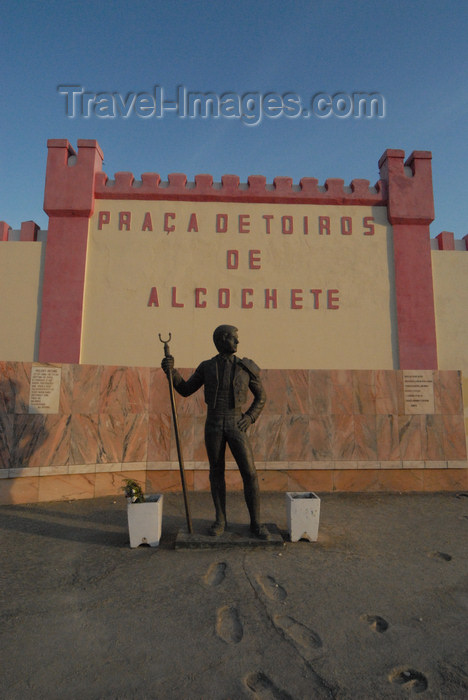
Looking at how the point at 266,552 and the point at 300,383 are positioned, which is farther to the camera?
the point at 300,383

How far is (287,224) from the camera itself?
38.3 feet

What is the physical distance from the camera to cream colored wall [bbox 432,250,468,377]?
36.7 feet

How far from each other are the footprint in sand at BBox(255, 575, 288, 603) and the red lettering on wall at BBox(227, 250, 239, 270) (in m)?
8.49

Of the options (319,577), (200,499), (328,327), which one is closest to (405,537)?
(319,577)

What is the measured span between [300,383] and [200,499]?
Result: 275 cm

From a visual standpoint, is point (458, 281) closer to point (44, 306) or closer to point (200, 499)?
point (200, 499)

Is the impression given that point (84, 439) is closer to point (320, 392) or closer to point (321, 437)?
point (321, 437)

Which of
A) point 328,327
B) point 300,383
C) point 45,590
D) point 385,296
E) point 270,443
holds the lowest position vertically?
point 45,590

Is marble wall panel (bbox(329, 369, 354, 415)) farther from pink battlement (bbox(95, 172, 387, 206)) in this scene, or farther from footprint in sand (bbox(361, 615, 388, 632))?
pink battlement (bbox(95, 172, 387, 206))

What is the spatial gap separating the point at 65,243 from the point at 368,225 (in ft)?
26.3

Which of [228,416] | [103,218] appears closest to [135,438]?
[228,416]

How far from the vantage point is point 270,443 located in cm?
791

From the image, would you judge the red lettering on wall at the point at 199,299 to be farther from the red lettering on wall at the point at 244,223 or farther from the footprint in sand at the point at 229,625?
the footprint in sand at the point at 229,625

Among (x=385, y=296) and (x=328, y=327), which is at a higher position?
(x=385, y=296)
